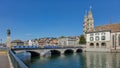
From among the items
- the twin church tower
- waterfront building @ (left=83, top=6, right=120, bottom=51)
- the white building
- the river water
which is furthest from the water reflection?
the twin church tower

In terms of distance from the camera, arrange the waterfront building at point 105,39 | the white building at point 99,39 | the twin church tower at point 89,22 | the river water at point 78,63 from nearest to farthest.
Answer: the river water at point 78,63
the waterfront building at point 105,39
the white building at point 99,39
the twin church tower at point 89,22

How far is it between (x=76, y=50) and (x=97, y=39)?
14400 mm

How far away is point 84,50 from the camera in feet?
383

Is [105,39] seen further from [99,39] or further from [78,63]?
[78,63]

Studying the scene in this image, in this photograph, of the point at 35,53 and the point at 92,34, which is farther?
the point at 92,34

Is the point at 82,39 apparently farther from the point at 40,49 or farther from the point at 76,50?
the point at 40,49

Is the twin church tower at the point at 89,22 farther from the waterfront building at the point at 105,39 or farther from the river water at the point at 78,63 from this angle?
the river water at the point at 78,63

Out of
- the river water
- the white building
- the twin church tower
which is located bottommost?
the river water

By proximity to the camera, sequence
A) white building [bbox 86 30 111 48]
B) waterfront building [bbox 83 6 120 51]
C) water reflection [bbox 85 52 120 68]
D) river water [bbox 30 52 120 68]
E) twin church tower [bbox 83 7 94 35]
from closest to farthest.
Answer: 1. water reflection [bbox 85 52 120 68]
2. river water [bbox 30 52 120 68]
3. waterfront building [bbox 83 6 120 51]
4. white building [bbox 86 30 111 48]
5. twin church tower [bbox 83 7 94 35]

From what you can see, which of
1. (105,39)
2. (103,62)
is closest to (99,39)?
(105,39)

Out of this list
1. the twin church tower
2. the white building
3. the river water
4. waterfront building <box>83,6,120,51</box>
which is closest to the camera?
the river water

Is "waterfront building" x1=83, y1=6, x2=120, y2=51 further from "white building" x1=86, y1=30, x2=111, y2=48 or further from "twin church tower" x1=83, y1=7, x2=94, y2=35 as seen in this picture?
"twin church tower" x1=83, y1=7, x2=94, y2=35

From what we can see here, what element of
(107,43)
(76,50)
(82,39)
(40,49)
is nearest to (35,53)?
(40,49)

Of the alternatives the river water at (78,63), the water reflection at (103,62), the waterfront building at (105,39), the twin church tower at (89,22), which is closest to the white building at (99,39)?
the waterfront building at (105,39)
